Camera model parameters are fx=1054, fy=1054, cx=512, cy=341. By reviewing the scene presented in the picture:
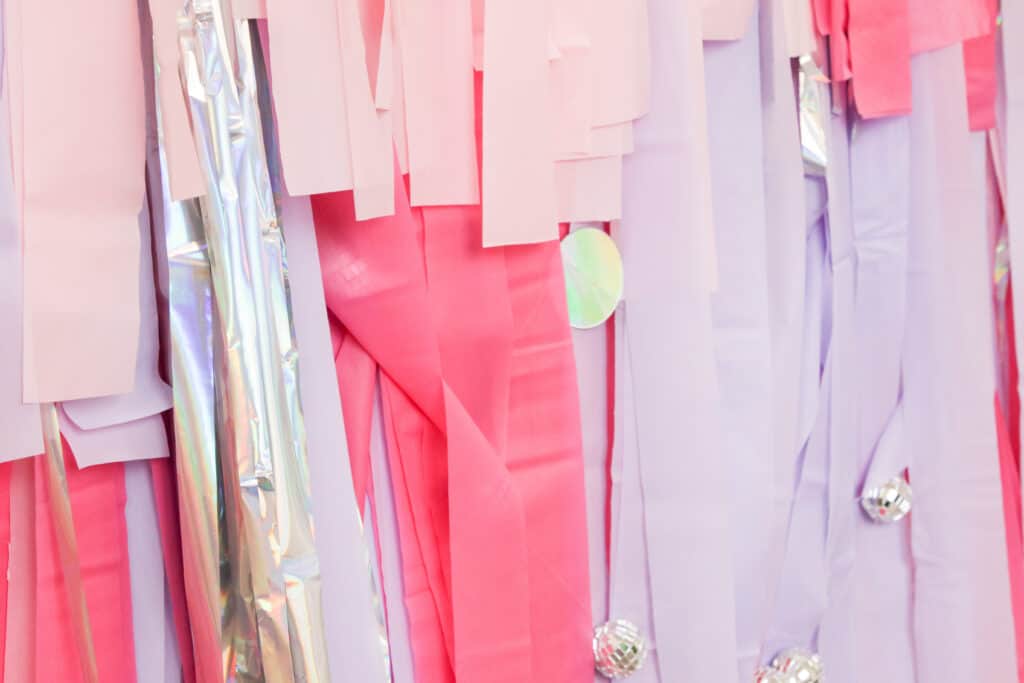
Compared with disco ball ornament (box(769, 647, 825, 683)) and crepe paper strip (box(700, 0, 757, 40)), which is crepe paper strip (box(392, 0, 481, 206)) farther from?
disco ball ornament (box(769, 647, 825, 683))

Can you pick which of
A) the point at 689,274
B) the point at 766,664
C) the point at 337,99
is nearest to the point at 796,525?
the point at 766,664

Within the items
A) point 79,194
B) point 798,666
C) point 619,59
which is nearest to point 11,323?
point 79,194

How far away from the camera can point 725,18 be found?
0.73m

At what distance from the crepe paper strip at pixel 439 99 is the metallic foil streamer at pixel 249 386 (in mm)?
92

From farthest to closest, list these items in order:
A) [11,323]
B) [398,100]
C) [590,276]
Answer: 1. [590,276]
2. [398,100]
3. [11,323]

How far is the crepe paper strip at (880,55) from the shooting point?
2.68ft

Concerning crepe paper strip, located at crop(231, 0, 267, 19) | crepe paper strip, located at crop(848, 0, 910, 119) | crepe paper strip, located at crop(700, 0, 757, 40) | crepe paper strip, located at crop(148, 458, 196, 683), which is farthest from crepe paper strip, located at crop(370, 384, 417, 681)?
crepe paper strip, located at crop(848, 0, 910, 119)

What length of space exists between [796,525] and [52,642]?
0.55 metres

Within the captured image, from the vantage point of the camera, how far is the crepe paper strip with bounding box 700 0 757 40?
728 millimetres

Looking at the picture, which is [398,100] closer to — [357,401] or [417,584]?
[357,401]

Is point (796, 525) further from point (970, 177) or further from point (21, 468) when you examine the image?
point (21, 468)

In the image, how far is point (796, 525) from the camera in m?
0.84

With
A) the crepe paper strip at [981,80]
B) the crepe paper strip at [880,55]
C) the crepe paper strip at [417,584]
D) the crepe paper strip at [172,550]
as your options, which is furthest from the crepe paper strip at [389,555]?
the crepe paper strip at [981,80]

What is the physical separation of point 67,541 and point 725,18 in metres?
0.53
